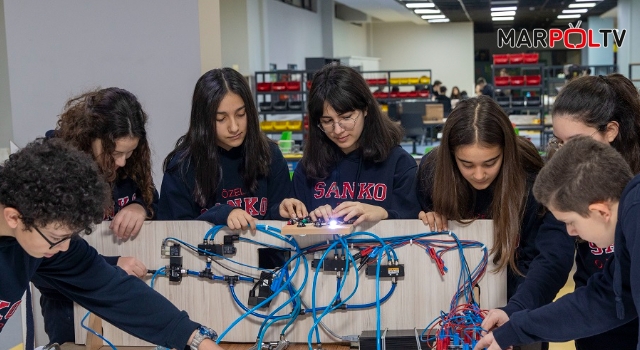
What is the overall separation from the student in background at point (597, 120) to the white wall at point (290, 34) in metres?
9.81

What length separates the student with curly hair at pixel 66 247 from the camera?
1.38m

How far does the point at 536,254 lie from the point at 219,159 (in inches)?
41.2

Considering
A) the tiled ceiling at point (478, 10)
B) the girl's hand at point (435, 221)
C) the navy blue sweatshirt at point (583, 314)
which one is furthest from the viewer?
the tiled ceiling at point (478, 10)

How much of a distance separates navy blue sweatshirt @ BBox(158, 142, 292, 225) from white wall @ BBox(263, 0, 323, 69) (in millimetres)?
9399

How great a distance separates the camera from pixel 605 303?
1572mm

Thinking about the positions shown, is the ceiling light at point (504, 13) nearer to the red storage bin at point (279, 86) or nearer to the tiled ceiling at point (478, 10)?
the tiled ceiling at point (478, 10)

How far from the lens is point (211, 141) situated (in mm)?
2283

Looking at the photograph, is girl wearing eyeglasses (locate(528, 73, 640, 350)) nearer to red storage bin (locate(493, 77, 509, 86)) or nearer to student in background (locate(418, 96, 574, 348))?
student in background (locate(418, 96, 574, 348))

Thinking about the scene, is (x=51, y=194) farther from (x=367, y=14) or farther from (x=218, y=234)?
(x=367, y=14)

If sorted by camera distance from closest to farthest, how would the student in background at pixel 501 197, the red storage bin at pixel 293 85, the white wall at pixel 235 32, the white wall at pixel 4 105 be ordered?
the student in background at pixel 501 197
the white wall at pixel 4 105
the red storage bin at pixel 293 85
the white wall at pixel 235 32

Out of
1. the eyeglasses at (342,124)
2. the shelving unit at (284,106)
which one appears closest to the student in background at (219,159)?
the eyeglasses at (342,124)

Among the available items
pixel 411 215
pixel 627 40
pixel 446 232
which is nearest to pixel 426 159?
pixel 411 215

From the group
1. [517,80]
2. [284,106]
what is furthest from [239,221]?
[517,80]

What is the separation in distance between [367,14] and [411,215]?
15.5m
